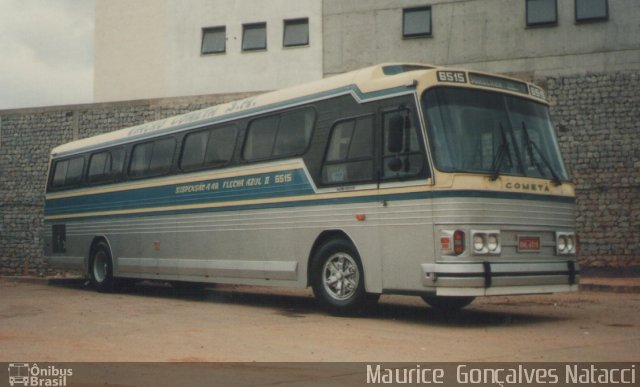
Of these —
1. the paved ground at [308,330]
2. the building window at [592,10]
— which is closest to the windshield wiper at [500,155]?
the paved ground at [308,330]

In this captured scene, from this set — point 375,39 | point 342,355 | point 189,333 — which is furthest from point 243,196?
point 375,39

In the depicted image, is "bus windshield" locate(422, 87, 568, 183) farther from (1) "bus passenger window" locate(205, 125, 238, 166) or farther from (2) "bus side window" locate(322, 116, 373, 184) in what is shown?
(1) "bus passenger window" locate(205, 125, 238, 166)

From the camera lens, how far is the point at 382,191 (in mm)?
10789

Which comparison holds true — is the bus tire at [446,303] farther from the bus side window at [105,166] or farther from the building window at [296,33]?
the building window at [296,33]

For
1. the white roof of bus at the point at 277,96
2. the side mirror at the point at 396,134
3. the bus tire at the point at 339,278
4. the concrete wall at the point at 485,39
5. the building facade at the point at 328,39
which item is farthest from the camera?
the building facade at the point at 328,39

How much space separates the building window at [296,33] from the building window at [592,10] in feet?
33.3

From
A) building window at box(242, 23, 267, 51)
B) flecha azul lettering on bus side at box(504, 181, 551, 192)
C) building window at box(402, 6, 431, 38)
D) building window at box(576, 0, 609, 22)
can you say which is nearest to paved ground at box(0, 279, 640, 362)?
flecha azul lettering on bus side at box(504, 181, 551, 192)

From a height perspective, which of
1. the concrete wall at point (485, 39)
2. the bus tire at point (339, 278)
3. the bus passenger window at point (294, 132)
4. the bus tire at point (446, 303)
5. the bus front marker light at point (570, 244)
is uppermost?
the concrete wall at point (485, 39)

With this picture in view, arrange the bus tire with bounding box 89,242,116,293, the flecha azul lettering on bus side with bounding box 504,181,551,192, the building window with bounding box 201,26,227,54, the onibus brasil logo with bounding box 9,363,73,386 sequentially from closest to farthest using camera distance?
the onibus brasil logo with bounding box 9,363,73,386 → the flecha azul lettering on bus side with bounding box 504,181,551,192 → the bus tire with bounding box 89,242,116,293 → the building window with bounding box 201,26,227,54

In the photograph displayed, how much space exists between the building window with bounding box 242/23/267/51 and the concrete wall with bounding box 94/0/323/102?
Answer: 0.20 metres

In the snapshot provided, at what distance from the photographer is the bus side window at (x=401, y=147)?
10266 millimetres

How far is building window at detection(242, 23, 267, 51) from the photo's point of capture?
109 feet

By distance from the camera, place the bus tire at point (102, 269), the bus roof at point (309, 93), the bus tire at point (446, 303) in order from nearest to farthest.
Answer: the bus roof at point (309, 93)
the bus tire at point (446, 303)
the bus tire at point (102, 269)

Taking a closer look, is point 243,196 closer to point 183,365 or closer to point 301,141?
point 301,141
